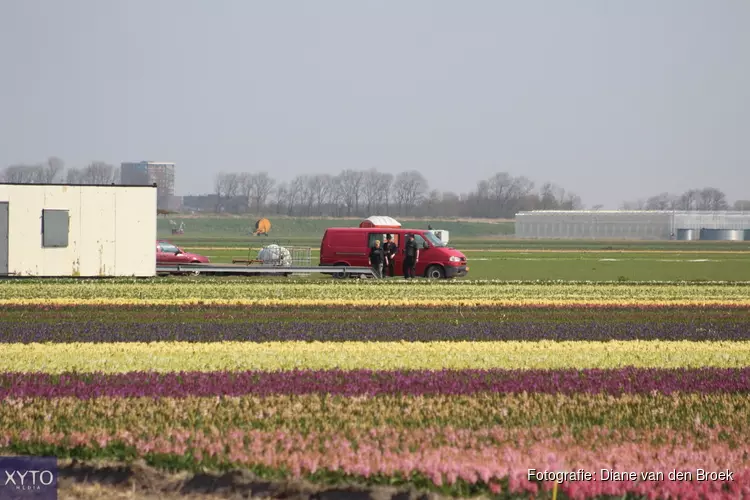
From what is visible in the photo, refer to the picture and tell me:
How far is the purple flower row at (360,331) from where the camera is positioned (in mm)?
21656

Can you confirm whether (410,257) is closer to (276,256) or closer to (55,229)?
(55,229)

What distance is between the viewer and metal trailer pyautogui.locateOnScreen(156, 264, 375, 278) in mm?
41906

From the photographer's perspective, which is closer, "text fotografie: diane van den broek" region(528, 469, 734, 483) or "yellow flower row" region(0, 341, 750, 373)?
"text fotografie: diane van den broek" region(528, 469, 734, 483)

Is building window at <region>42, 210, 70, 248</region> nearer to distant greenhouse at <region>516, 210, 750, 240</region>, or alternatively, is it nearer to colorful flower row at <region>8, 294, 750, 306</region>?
colorful flower row at <region>8, 294, 750, 306</region>

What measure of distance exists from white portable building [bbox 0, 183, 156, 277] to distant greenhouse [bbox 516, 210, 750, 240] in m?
120

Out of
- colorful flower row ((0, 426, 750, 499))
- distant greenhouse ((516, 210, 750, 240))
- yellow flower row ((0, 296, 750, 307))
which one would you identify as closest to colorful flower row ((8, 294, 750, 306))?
yellow flower row ((0, 296, 750, 307))

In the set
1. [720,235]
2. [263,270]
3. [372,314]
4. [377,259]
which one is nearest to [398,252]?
[377,259]

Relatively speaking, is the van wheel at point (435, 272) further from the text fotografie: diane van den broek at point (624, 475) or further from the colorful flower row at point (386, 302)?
the text fotografie: diane van den broek at point (624, 475)

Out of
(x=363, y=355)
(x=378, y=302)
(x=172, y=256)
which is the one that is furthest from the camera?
(x=172, y=256)

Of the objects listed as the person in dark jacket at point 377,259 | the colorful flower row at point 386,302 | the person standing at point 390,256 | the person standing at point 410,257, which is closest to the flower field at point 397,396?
the colorful flower row at point 386,302

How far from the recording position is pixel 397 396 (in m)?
14.0

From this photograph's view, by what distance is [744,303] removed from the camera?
32.3 meters

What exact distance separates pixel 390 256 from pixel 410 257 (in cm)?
103

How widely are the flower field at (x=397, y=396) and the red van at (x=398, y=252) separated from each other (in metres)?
15.4
